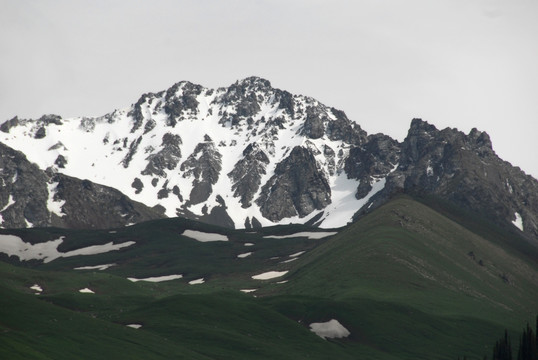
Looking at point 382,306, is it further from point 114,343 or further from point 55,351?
point 55,351

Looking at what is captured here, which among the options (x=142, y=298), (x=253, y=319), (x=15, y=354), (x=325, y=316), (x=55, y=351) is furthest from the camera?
(x=142, y=298)

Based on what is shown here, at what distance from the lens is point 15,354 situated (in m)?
93.6

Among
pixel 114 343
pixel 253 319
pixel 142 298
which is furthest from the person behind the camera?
pixel 142 298

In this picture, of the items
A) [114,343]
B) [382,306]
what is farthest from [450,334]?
[114,343]

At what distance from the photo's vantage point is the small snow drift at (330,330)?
16262cm

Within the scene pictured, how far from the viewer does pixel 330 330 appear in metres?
164

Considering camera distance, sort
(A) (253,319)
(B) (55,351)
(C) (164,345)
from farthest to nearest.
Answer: (A) (253,319) < (C) (164,345) < (B) (55,351)

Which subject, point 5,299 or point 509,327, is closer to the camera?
point 5,299

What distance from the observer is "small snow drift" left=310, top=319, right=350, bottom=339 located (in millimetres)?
162625

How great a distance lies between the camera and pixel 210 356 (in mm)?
128250

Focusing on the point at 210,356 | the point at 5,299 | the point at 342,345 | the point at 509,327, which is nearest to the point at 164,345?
the point at 210,356

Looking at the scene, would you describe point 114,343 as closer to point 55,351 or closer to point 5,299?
point 55,351

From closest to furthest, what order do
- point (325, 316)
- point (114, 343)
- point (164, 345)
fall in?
point (114, 343), point (164, 345), point (325, 316)

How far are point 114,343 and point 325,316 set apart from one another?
6125cm
